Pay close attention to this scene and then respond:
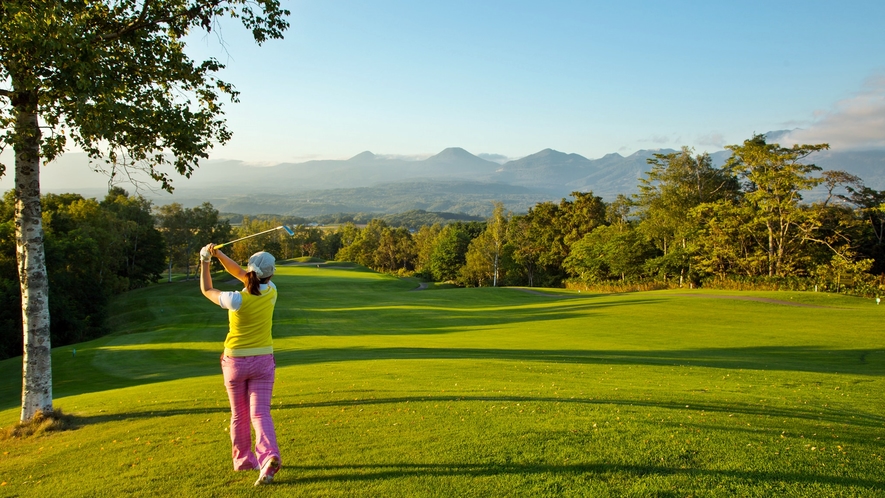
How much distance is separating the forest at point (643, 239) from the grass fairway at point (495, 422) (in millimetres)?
21309

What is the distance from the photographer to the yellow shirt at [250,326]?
6.14 meters

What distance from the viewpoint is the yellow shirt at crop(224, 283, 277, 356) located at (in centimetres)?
614

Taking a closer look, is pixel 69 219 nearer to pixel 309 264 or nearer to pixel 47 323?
pixel 47 323

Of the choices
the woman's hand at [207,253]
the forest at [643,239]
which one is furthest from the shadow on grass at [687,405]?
the forest at [643,239]

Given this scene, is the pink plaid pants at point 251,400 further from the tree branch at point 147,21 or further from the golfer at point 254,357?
the tree branch at point 147,21

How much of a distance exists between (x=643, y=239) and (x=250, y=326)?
67.7m

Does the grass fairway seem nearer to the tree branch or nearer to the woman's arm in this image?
the woman's arm

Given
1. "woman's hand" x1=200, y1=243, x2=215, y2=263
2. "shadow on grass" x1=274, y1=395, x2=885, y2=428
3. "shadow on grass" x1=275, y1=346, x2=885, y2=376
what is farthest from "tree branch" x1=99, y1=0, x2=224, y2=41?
"shadow on grass" x1=275, y1=346, x2=885, y2=376

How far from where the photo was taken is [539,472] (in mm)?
6191

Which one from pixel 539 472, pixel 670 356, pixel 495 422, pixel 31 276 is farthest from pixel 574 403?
pixel 670 356

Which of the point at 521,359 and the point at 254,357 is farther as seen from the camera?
the point at 521,359

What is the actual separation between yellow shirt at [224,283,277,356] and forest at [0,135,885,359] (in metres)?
36.5

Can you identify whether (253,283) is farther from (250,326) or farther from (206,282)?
(206,282)

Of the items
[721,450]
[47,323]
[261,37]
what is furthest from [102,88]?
[721,450]
